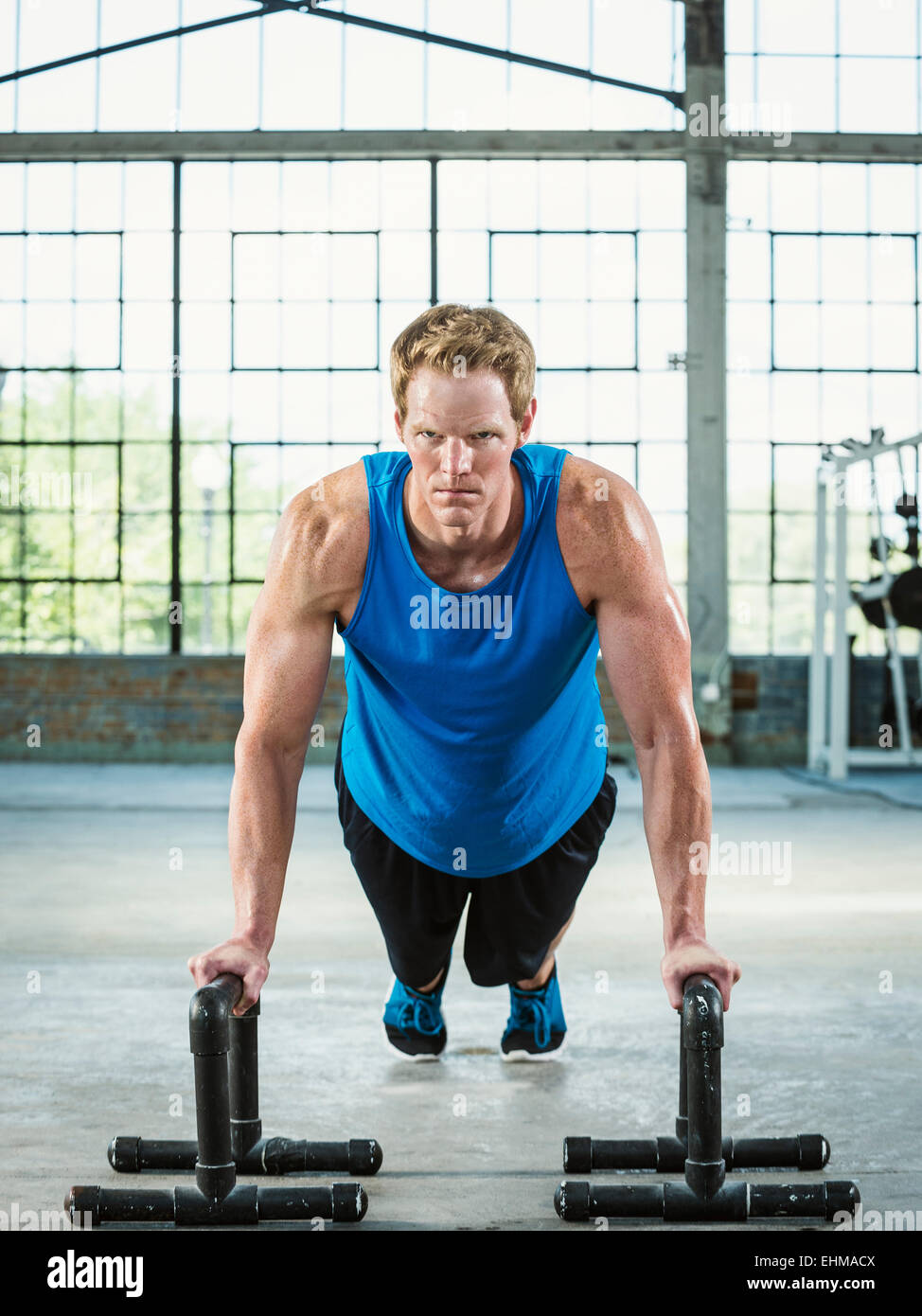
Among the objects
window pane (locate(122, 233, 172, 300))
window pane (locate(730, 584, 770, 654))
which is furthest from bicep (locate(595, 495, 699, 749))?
window pane (locate(122, 233, 172, 300))

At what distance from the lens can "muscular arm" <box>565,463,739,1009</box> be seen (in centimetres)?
207

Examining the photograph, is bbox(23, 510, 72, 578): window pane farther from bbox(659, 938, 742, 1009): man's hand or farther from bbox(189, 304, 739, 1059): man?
bbox(659, 938, 742, 1009): man's hand

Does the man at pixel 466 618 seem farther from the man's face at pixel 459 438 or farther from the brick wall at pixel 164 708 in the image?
the brick wall at pixel 164 708

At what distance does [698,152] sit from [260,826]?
1036 centimetres

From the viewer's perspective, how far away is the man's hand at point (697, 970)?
1.92 meters

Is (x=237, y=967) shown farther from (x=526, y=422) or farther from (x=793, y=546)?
A: (x=793, y=546)

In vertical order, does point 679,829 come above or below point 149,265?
below

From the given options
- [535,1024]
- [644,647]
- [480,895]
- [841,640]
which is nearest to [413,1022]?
[535,1024]

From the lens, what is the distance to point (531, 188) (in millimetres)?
11633

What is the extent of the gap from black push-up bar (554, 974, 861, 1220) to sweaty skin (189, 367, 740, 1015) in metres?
0.16

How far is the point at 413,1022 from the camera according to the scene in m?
2.88

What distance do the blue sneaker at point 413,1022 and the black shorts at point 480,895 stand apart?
16cm

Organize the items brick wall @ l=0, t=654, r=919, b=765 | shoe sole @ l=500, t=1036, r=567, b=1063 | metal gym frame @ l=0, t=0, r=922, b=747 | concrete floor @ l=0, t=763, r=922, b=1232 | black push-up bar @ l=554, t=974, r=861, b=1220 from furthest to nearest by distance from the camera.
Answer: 1. brick wall @ l=0, t=654, r=919, b=765
2. metal gym frame @ l=0, t=0, r=922, b=747
3. shoe sole @ l=500, t=1036, r=567, b=1063
4. concrete floor @ l=0, t=763, r=922, b=1232
5. black push-up bar @ l=554, t=974, r=861, b=1220
